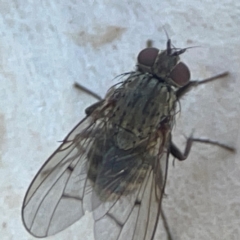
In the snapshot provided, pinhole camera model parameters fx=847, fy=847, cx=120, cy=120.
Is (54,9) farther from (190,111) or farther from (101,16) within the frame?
(190,111)

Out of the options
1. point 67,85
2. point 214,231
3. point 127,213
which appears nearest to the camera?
point 127,213

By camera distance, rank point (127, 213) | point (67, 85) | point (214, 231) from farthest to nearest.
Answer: point (67, 85)
point (214, 231)
point (127, 213)

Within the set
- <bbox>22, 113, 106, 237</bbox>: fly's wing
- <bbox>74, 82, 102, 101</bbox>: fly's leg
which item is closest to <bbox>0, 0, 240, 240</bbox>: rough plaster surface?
<bbox>74, 82, 102, 101</bbox>: fly's leg

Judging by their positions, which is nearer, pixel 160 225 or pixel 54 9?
pixel 160 225

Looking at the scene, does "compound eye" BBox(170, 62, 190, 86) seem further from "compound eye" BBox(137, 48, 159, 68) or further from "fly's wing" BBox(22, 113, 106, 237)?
"fly's wing" BBox(22, 113, 106, 237)

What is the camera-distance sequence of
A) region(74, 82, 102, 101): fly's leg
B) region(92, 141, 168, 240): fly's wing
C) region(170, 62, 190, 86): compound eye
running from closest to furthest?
region(92, 141, 168, 240): fly's wing, region(170, 62, 190, 86): compound eye, region(74, 82, 102, 101): fly's leg

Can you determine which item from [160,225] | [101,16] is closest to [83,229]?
[160,225]

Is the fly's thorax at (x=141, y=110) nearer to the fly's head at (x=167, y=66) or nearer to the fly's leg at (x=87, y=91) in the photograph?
the fly's head at (x=167, y=66)
